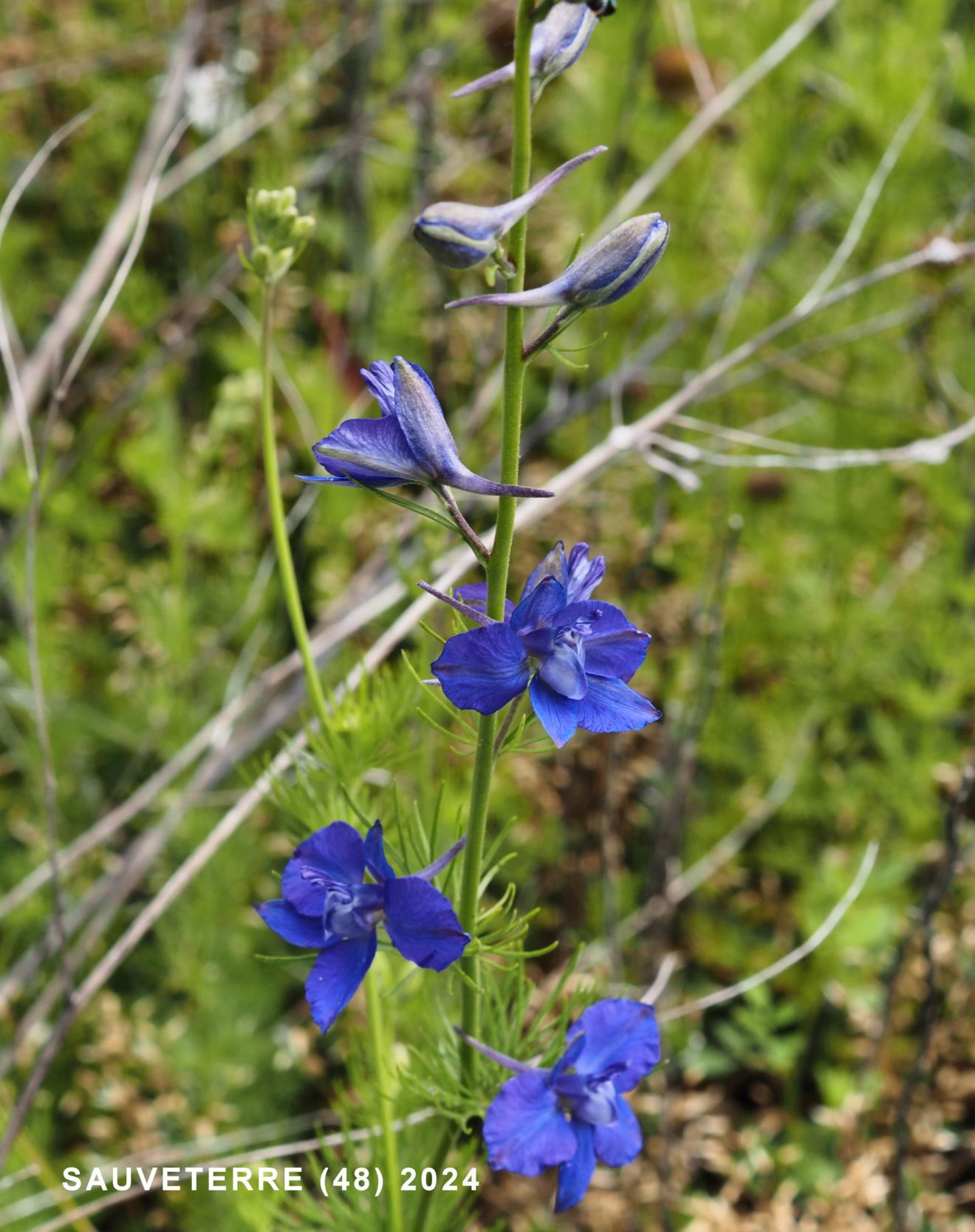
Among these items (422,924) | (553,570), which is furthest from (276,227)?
(422,924)

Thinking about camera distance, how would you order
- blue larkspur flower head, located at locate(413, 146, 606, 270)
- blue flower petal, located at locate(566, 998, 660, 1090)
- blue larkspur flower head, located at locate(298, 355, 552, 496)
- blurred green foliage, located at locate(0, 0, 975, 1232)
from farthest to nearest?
blurred green foliage, located at locate(0, 0, 975, 1232)
blue flower petal, located at locate(566, 998, 660, 1090)
blue larkspur flower head, located at locate(298, 355, 552, 496)
blue larkspur flower head, located at locate(413, 146, 606, 270)

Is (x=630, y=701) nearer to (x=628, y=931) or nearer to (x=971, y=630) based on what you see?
(x=628, y=931)

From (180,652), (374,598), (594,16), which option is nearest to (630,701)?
(594,16)

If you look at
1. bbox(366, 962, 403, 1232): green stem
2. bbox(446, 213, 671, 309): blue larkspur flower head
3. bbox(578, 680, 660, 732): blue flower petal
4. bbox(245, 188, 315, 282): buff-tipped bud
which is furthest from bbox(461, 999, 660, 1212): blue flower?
bbox(245, 188, 315, 282): buff-tipped bud

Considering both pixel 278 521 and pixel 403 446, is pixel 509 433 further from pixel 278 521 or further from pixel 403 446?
pixel 278 521

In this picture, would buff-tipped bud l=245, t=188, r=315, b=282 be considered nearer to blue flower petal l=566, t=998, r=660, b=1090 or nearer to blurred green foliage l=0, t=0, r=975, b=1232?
blurred green foliage l=0, t=0, r=975, b=1232

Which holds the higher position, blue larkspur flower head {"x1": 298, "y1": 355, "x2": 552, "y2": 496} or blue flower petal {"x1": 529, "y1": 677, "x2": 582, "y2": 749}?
blue larkspur flower head {"x1": 298, "y1": 355, "x2": 552, "y2": 496}
